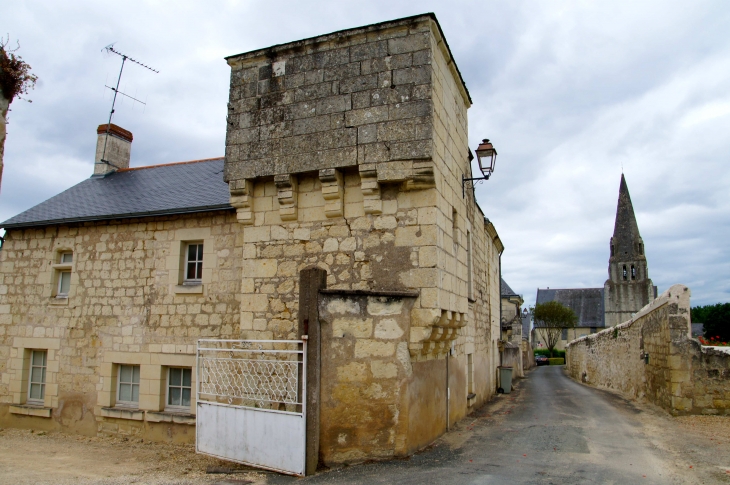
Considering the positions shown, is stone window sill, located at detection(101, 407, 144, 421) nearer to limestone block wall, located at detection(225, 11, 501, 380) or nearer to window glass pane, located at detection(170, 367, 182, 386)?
window glass pane, located at detection(170, 367, 182, 386)

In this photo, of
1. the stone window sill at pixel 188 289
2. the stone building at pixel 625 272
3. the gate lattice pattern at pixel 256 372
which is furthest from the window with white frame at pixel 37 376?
the stone building at pixel 625 272

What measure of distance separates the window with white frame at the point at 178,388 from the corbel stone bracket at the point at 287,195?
4.02m

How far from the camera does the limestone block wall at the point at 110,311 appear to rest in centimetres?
927

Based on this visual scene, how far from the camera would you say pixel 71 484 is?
6324 mm

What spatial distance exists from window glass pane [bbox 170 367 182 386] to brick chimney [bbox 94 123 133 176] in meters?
6.34

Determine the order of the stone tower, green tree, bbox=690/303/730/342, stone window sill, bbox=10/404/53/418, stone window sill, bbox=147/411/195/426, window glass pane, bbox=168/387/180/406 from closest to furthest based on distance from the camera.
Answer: stone window sill, bbox=147/411/195/426 → window glass pane, bbox=168/387/180/406 → stone window sill, bbox=10/404/53/418 → green tree, bbox=690/303/730/342 → the stone tower

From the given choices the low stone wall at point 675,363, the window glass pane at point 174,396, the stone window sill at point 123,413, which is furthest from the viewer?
the window glass pane at point 174,396

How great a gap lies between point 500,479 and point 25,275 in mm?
10475

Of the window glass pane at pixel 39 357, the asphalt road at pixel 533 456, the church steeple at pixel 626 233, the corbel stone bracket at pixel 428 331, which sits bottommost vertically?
the asphalt road at pixel 533 456

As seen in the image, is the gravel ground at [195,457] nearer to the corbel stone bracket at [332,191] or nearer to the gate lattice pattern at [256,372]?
the gate lattice pattern at [256,372]

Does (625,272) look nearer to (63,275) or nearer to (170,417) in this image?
(170,417)

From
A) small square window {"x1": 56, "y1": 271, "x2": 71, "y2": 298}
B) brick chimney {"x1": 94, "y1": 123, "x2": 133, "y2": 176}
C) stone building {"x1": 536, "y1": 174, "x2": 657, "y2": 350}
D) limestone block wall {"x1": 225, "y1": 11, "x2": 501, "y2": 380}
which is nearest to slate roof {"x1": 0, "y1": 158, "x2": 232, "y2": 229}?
brick chimney {"x1": 94, "y1": 123, "x2": 133, "y2": 176}

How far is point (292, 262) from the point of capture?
24.1 feet

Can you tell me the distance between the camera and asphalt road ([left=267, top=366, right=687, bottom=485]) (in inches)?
218
